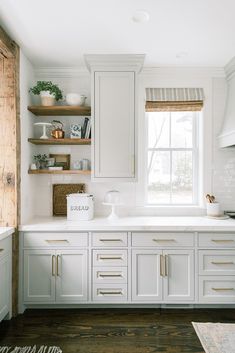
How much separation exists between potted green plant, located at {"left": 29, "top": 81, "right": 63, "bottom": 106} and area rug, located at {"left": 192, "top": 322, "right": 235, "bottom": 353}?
2.80 meters

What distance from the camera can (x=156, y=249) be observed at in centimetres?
297

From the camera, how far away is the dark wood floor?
2412mm

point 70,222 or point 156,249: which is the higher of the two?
point 70,222

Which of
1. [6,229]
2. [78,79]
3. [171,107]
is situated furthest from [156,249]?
[78,79]

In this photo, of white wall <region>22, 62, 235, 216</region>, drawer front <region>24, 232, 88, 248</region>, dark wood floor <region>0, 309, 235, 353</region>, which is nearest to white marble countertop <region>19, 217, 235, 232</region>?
drawer front <region>24, 232, 88, 248</region>

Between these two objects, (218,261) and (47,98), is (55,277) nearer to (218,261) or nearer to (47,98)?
(218,261)

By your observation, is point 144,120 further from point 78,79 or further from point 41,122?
point 41,122

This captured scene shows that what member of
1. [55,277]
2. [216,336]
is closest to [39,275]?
[55,277]

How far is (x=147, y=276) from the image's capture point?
298 cm

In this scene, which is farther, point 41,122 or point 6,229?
point 41,122

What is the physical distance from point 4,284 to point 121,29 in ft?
8.39

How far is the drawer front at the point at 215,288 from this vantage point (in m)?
2.98

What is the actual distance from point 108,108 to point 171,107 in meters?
0.83

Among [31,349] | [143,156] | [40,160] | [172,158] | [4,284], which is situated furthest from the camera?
[172,158]
